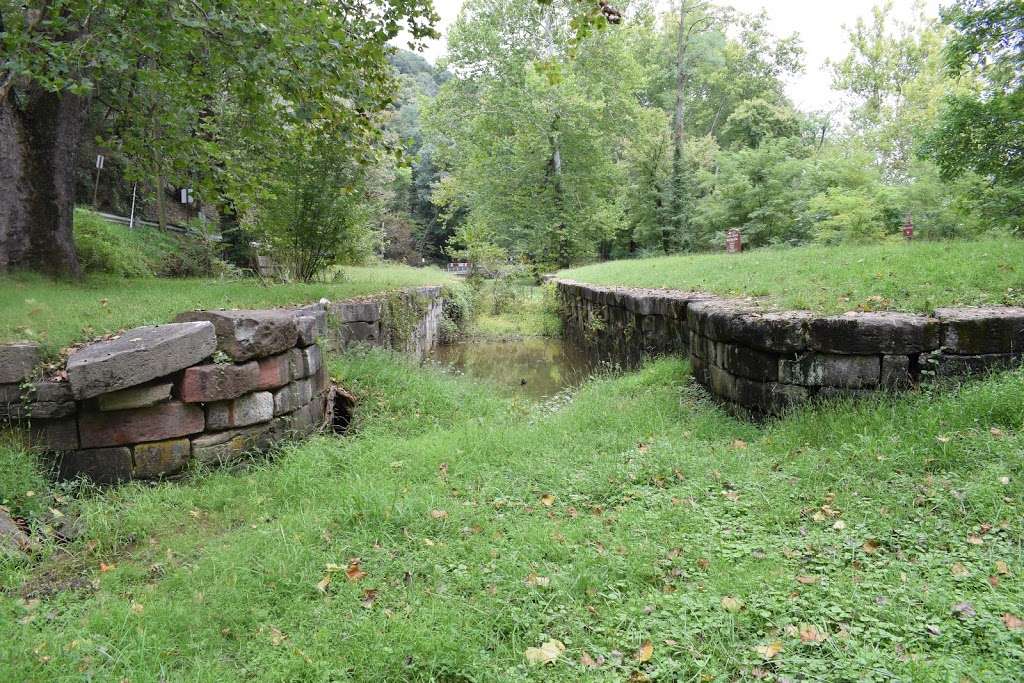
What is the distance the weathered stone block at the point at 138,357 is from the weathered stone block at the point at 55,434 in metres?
0.35

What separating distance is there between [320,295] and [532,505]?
5.59 meters

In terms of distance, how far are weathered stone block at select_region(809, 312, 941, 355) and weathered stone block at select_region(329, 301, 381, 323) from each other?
5312 millimetres

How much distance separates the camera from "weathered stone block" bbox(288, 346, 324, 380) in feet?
17.3

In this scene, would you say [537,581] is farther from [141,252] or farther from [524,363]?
[141,252]

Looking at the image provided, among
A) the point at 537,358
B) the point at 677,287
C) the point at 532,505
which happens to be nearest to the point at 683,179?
the point at 537,358

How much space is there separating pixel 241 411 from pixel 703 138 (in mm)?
27280

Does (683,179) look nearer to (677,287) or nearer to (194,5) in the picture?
(677,287)

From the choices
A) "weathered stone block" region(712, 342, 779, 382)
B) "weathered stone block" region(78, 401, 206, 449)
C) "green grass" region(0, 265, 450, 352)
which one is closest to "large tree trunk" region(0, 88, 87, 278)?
"green grass" region(0, 265, 450, 352)

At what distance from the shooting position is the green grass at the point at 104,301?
487cm

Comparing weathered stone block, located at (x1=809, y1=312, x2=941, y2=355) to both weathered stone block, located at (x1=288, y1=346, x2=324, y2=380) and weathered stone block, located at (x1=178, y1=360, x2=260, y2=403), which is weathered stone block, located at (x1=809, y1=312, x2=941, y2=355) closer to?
weathered stone block, located at (x1=288, y1=346, x2=324, y2=380)

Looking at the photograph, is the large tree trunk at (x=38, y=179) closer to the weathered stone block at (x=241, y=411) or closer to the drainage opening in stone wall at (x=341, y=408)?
the drainage opening in stone wall at (x=341, y=408)

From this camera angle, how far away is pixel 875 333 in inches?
168

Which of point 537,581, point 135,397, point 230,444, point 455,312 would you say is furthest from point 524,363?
point 537,581

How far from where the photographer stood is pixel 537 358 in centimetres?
1280
